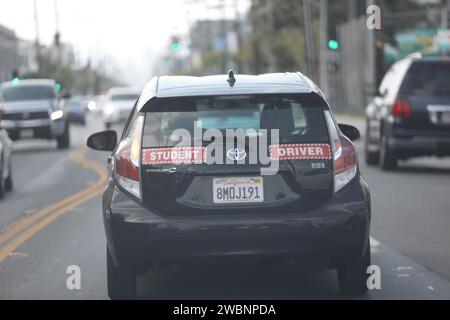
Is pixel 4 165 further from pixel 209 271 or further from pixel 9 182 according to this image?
pixel 209 271

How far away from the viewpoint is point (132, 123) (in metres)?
7.65

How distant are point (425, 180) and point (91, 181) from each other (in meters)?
5.46

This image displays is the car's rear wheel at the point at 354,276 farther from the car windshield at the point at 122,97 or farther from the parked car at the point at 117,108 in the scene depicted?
the car windshield at the point at 122,97

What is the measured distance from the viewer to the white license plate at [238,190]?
7086 mm

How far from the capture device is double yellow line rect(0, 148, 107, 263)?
1078 cm

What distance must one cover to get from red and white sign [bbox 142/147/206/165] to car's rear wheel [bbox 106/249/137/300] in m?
0.75

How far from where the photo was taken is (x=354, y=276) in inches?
295

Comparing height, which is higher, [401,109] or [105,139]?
[105,139]

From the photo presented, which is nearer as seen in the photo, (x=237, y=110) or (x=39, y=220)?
(x=237, y=110)

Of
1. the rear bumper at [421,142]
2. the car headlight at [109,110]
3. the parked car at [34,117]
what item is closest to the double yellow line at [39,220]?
the rear bumper at [421,142]

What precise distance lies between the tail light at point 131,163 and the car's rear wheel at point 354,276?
1.47m

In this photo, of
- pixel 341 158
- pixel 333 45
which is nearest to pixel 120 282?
pixel 341 158

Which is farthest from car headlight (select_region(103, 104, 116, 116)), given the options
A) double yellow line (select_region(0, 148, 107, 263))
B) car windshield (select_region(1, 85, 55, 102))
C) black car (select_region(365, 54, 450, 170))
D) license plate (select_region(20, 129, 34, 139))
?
black car (select_region(365, 54, 450, 170))

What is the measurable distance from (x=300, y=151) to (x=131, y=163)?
3.59 feet
